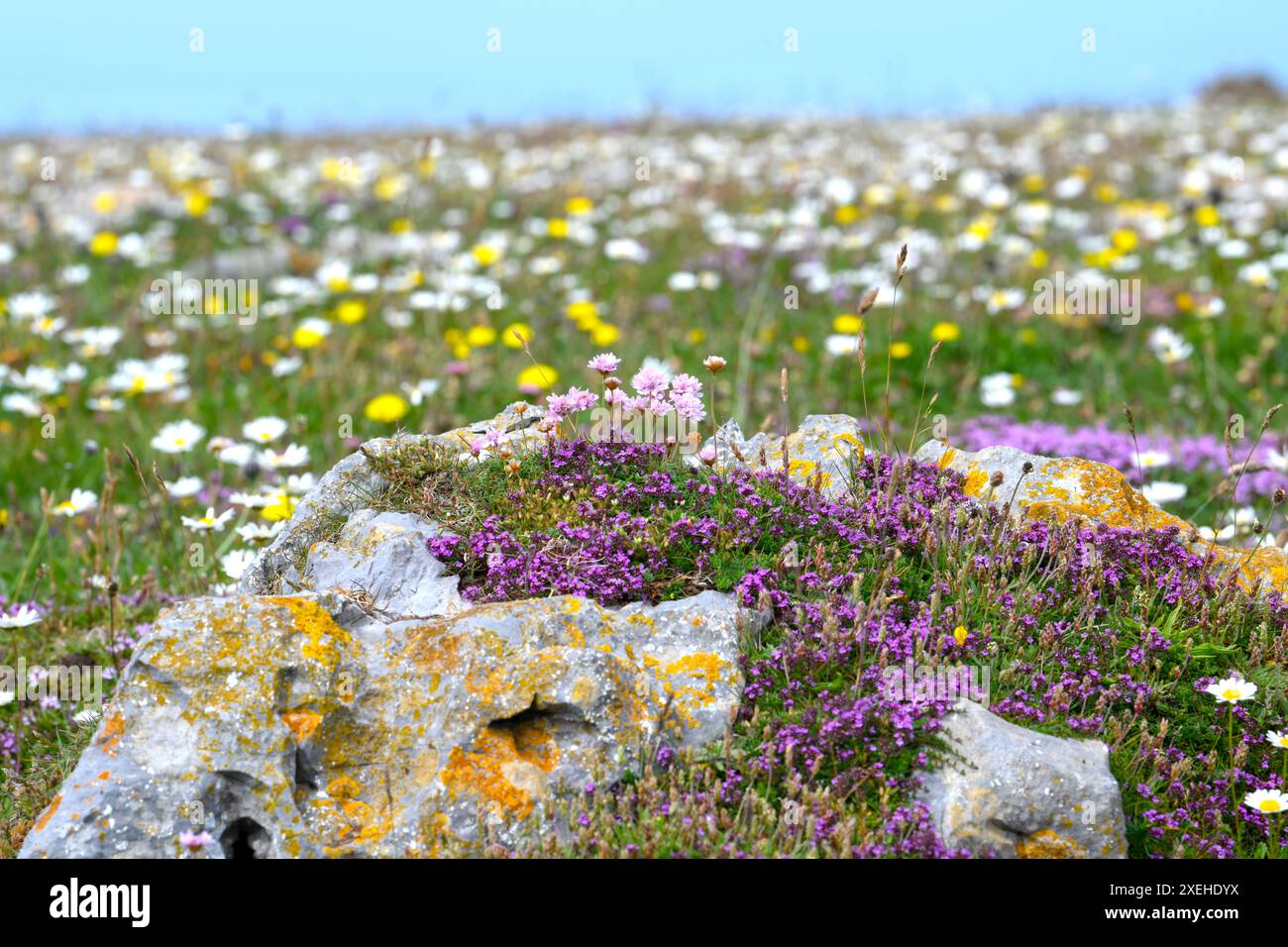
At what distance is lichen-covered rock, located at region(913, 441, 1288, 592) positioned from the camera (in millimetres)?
4922

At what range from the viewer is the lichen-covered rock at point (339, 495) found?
4.68 meters

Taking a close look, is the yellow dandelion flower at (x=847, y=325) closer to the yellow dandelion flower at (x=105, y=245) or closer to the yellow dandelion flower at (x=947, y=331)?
the yellow dandelion flower at (x=947, y=331)

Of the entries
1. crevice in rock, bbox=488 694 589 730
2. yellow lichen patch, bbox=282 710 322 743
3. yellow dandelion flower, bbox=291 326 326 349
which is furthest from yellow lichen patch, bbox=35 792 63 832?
yellow dandelion flower, bbox=291 326 326 349

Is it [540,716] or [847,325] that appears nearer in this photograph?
[540,716]

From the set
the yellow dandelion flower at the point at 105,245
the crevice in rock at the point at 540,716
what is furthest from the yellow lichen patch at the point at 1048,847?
the yellow dandelion flower at the point at 105,245

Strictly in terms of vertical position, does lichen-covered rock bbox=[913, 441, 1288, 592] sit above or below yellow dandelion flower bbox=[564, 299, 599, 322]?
below

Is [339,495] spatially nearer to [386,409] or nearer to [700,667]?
[700,667]

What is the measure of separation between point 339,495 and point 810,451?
1.86 meters

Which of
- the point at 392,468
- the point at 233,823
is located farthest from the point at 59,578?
the point at 233,823

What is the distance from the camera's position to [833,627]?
3.93 meters

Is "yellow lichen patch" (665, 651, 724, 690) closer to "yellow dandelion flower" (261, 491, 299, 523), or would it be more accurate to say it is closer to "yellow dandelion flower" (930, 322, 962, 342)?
"yellow dandelion flower" (261, 491, 299, 523)

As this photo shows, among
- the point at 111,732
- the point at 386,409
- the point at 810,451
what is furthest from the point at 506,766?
the point at 386,409

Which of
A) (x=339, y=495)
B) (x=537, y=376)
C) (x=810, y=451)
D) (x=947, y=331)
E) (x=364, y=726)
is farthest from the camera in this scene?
(x=947, y=331)

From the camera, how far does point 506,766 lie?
12.3ft
